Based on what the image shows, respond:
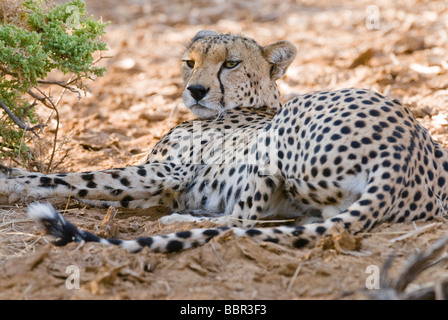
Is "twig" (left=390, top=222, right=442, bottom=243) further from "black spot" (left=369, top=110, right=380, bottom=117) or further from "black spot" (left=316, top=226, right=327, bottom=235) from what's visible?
"black spot" (left=369, top=110, right=380, bottom=117)

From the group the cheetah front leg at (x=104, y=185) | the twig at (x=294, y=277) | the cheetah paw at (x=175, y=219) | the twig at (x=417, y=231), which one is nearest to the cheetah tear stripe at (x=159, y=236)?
the twig at (x=294, y=277)

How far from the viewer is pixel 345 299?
260 centimetres

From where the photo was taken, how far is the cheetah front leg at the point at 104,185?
427 cm

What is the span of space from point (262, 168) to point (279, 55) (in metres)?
1.66

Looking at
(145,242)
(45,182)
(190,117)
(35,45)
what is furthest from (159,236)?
(190,117)

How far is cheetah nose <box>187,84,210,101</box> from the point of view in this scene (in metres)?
4.89

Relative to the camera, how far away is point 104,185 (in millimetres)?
4363

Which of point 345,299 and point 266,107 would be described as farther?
point 266,107

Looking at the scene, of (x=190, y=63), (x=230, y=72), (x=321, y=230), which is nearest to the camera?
(x=321, y=230)

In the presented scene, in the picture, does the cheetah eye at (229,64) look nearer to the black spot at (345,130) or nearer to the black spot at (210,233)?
the black spot at (345,130)

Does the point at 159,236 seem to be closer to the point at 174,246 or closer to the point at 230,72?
the point at 174,246

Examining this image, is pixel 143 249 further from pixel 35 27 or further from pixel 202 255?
pixel 35 27

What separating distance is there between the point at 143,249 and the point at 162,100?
4.82 meters

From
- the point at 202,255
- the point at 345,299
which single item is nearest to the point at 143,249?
the point at 202,255
